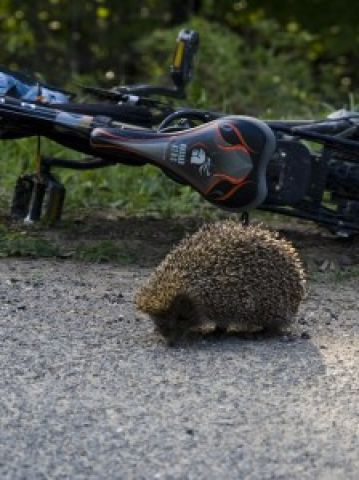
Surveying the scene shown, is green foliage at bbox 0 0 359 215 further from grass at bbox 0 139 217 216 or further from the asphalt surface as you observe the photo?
the asphalt surface

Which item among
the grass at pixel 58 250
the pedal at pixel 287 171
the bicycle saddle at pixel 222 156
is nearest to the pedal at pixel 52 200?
the grass at pixel 58 250

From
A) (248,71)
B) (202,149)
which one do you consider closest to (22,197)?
(202,149)

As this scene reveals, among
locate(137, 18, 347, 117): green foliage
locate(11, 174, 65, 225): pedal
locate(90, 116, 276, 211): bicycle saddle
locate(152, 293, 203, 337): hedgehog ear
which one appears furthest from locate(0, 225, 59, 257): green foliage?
locate(137, 18, 347, 117): green foliage

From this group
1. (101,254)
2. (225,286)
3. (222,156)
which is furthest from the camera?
(101,254)

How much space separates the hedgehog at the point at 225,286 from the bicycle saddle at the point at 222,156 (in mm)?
516

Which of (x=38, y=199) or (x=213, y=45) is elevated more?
(x=213, y=45)

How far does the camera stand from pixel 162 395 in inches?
182

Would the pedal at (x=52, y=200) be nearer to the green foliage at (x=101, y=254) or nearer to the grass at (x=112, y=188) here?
the green foliage at (x=101, y=254)

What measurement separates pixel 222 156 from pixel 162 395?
5.69ft

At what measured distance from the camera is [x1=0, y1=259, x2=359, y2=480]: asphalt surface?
398 cm

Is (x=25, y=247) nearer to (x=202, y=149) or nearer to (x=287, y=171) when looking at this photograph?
(x=202, y=149)

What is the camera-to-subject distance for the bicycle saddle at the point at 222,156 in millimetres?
5953

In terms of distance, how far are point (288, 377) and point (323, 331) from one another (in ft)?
2.66

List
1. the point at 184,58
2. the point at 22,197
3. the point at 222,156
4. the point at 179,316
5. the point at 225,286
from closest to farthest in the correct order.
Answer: the point at 179,316, the point at 225,286, the point at 222,156, the point at 22,197, the point at 184,58
